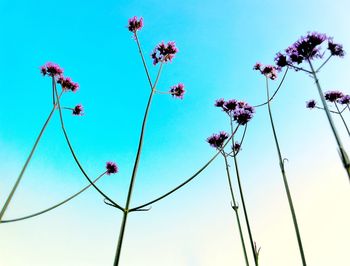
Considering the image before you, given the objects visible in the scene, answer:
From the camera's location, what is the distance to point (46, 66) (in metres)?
5.36

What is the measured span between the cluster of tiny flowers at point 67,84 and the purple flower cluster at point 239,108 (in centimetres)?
331

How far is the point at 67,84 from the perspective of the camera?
18.7 ft

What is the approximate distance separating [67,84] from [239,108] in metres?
3.75

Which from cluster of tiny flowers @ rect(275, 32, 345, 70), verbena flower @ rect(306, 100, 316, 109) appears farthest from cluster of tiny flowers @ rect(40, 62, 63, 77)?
verbena flower @ rect(306, 100, 316, 109)

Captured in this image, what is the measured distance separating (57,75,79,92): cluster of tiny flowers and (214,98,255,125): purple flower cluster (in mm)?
3313

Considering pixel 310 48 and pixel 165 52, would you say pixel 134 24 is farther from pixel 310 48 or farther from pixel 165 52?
pixel 310 48

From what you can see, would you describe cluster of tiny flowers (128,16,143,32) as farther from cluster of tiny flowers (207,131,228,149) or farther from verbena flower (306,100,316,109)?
verbena flower (306,100,316,109)

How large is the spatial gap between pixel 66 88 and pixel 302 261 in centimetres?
508

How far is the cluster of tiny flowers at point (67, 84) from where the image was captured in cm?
567

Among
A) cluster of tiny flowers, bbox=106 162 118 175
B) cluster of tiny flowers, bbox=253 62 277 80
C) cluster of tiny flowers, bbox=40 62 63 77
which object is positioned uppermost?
cluster of tiny flowers, bbox=253 62 277 80

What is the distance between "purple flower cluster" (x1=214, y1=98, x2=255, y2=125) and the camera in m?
6.10

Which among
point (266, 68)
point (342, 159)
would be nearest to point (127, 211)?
point (342, 159)

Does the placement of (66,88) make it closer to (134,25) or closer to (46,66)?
(46,66)

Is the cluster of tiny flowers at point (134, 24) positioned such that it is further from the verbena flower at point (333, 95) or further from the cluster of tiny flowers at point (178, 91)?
the verbena flower at point (333, 95)
